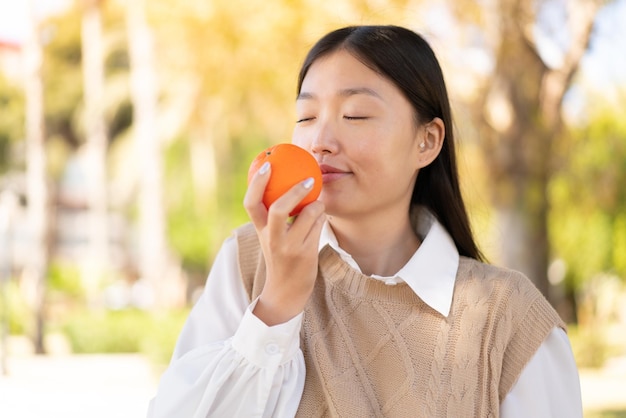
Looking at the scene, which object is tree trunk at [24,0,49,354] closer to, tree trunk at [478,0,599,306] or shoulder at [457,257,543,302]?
tree trunk at [478,0,599,306]

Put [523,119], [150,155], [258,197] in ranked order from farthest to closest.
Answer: [150,155]
[523,119]
[258,197]

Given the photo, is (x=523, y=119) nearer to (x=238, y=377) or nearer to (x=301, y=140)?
(x=301, y=140)

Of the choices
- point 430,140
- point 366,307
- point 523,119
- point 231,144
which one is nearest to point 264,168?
point 366,307

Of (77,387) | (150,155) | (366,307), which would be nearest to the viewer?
(366,307)

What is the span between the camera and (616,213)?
73.7ft

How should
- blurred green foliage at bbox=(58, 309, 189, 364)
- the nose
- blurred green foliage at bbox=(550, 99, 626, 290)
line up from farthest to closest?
1. blurred green foliage at bbox=(58, 309, 189, 364)
2. blurred green foliage at bbox=(550, 99, 626, 290)
3. the nose

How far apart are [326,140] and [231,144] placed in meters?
34.6

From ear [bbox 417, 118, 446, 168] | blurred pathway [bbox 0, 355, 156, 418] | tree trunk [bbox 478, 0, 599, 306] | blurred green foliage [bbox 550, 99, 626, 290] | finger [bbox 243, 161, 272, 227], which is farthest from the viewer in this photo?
blurred green foliage [bbox 550, 99, 626, 290]

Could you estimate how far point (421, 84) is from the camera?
2229 millimetres

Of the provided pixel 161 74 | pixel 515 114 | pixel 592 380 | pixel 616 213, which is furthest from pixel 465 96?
→ pixel 161 74

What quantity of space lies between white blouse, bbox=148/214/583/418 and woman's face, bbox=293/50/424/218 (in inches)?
7.7

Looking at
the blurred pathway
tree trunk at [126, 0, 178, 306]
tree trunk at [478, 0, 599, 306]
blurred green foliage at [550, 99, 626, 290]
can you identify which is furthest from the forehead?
tree trunk at [126, 0, 178, 306]

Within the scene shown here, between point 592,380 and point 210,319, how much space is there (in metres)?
12.7

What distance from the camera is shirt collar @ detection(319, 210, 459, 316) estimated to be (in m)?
2.17
